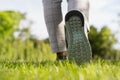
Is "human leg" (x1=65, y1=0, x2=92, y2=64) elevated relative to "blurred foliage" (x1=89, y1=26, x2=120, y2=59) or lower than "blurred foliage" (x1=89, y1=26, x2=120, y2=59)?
elevated

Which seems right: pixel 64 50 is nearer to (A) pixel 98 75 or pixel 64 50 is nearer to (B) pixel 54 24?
(B) pixel 54 24

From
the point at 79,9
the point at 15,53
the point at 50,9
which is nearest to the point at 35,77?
the point at 79,9

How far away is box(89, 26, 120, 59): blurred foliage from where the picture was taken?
39219 millimetres

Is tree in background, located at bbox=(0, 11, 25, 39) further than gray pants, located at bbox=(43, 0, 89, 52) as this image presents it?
Yes

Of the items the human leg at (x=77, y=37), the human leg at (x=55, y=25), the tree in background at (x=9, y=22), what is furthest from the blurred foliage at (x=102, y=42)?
the human leg at (x=77, y=37)

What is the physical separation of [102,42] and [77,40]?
127 ft

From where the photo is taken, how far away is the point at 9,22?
145 feet

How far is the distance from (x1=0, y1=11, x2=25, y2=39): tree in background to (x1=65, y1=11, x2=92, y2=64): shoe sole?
37.7 meters

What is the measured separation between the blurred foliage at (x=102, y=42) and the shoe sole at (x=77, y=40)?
3450 centimetres

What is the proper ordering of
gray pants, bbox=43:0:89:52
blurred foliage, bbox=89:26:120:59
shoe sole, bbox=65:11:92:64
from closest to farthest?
1. shoe sole, bbox=65:11:92:64
2. gray pants, bbox=43:0:89:52
3. blurred foliage, bbox=89:26:120:59

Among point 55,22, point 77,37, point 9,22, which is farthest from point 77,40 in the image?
point 9,22

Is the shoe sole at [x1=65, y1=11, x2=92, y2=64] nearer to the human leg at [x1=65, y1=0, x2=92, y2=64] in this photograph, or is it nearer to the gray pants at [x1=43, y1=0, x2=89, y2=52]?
the human leg at [x1=65, y1=0, x2=92, y2=64]

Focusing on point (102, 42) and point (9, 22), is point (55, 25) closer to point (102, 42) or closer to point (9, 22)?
point (102, 42)

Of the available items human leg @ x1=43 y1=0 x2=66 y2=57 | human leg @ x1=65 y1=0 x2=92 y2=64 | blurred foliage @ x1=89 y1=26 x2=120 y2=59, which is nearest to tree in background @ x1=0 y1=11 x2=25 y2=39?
blurred foliage @ x1=89 y1=26 x2=120 y2=59
